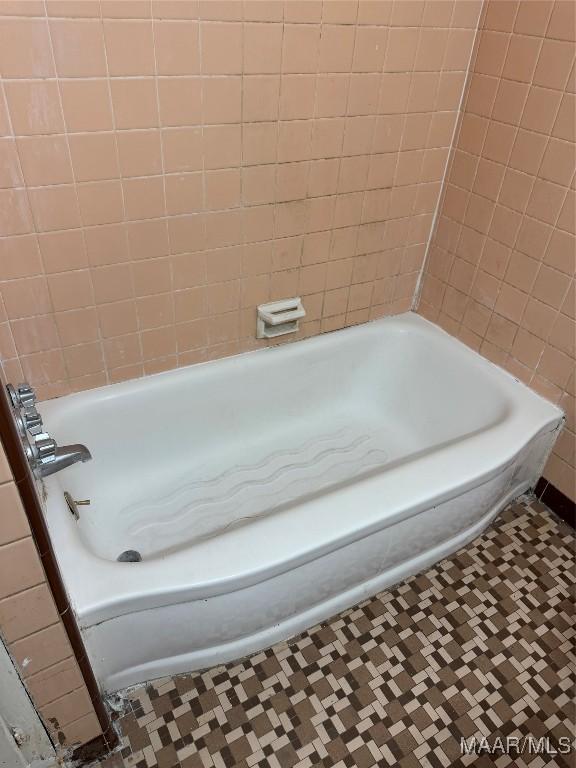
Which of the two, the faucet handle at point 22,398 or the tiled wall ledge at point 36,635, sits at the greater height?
the faucet handle at point 22,398

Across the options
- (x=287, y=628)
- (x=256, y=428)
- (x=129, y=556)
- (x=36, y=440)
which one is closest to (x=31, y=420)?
(x=36, y=440)

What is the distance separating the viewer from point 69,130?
118 centimetres

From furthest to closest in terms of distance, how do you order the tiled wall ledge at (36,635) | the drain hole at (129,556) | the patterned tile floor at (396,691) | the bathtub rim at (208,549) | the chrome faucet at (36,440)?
the drain hole at (129,556)
the patterned tile floor at (396,691)
the bathtub rim at (208,549)
the chrome faucet at (36,440)
the tiled wall ledge at (36,635)

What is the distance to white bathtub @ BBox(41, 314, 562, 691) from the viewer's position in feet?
3.76

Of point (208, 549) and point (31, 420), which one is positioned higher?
point (31, 420)

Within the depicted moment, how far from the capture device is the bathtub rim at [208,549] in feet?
3.50

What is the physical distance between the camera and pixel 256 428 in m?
1.85

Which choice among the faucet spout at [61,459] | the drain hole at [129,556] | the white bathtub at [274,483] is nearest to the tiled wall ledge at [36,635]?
the white bathtub at [274,483]

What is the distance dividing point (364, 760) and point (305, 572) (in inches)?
16.5

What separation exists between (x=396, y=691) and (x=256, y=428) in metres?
0.88

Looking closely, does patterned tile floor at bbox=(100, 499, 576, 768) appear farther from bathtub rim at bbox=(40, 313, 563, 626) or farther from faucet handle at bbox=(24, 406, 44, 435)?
faucet handle at bbox=(24, 406, 44, 435)

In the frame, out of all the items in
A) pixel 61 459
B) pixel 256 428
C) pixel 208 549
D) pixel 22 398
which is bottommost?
pixel 256 428

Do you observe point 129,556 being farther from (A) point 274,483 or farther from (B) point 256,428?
(B) point 256,428

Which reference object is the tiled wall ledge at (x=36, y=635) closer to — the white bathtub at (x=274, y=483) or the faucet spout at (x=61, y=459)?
the white bathtub at (x=274, y=483)
